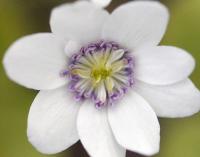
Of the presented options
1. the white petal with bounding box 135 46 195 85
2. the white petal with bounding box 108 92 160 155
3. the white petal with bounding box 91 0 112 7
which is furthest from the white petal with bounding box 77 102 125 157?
the white petal with bounding box 91 0 112 7

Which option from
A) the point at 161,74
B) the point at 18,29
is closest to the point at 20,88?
the point at 18,29

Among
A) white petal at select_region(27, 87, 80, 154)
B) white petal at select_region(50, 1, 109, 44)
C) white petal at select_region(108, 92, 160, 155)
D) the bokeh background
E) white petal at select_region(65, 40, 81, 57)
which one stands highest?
white petal at select_region(50, 1, 109, 44)

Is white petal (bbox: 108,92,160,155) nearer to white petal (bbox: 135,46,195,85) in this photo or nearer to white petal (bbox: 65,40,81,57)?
white petal (bbox: 135,46,195,85)

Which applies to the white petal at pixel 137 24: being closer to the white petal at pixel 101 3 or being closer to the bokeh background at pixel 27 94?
the white petal at pixel 101 3

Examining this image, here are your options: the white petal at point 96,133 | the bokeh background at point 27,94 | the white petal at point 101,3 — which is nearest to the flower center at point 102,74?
the white petal at point 96,133

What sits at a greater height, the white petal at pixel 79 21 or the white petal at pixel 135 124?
the white petal at pixel 79 21

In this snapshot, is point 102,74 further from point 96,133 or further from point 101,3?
point 101,3

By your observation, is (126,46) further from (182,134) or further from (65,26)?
(182,134)
